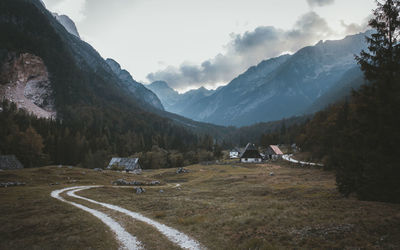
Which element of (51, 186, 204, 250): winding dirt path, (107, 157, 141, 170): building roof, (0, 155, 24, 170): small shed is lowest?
(51, 186, 204, 250): winding dirt path

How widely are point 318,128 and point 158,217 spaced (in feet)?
290

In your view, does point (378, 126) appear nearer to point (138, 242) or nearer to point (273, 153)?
→ point (138, 242)

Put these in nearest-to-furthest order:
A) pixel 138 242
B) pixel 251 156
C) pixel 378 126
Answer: pixel 138 242 → pixel 378 126 → pixel 251 156

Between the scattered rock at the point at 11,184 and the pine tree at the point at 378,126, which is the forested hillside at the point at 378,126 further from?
the scattered rock at the point at 11,184

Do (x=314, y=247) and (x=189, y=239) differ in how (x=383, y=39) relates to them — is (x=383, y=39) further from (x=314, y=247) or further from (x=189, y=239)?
(x=189, y=239)

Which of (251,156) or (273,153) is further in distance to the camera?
(273,153)

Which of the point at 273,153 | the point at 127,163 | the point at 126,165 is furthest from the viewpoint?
the point at 273,153

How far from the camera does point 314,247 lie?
42.7 ft

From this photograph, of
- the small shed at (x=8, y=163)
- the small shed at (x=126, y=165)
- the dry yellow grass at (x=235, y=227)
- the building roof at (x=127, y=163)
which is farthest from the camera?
the building roof at (x=127, y=163)

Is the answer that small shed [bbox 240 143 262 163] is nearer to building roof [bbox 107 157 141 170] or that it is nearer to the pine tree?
building roof [bbox 107 157 141 170]

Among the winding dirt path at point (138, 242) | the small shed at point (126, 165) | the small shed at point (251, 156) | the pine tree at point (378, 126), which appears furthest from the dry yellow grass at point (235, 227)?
the small shed at point (251, 156)

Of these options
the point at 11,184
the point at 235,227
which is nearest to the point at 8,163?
the point at 11,184

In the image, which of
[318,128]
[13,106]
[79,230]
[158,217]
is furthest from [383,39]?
[13,106]

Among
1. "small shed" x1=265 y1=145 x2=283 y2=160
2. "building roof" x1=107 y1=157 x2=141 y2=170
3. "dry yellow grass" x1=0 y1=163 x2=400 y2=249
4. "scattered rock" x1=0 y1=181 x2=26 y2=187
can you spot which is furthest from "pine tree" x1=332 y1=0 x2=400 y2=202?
"small shed" x1=265 y1=145 x2=283 y2=160
